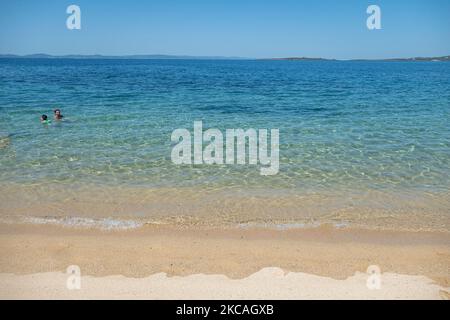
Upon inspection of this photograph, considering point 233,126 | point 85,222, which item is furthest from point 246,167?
point 233,126

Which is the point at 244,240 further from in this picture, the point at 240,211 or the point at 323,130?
the point at 323,130

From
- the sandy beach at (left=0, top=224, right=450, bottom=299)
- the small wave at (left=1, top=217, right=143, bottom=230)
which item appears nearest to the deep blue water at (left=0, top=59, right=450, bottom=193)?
the small wave at (left=1, top=217, right=143, bottom=230)

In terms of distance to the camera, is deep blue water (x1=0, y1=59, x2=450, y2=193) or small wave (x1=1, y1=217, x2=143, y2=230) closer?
small wave (x1=1, y1=217, x2=143, y2=230)

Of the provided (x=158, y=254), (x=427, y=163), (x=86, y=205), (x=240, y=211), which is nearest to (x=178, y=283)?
(x=158, y=254)

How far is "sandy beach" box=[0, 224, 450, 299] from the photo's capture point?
4883 millimetres

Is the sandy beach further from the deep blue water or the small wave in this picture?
the deep blue water

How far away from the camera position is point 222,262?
5648 mm

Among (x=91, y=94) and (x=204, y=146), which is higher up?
(x=91, y=94)

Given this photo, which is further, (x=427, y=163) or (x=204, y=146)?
(x=204, y=146)

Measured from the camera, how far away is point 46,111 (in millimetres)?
18578

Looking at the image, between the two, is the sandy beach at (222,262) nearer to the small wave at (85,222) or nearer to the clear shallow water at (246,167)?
the small wave at (85,222)

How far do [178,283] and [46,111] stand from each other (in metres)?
16.5

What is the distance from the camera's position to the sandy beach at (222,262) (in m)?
4.88
